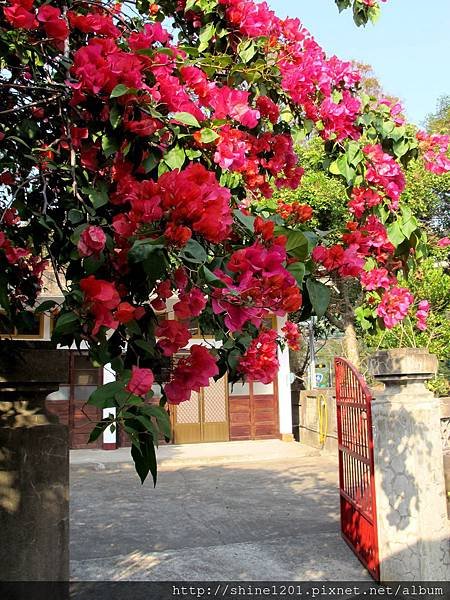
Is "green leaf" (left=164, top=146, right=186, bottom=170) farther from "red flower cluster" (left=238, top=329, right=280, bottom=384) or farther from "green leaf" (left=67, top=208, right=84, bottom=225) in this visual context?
"red flower cluster" (left=238, top=329, right=280, bottom=384)

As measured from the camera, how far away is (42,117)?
2180 millimetres

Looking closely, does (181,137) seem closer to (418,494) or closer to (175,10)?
(175,10)

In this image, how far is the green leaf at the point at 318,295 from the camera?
4.61 ft

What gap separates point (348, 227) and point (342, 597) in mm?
2753

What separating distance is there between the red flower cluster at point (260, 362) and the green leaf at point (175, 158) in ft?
2.10

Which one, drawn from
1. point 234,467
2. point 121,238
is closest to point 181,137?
point 121,238

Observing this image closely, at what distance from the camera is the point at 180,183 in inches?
46.8

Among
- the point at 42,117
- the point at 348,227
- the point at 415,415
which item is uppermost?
the point at 42,117

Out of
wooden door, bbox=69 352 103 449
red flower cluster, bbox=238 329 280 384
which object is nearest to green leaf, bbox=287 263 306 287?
red flower cluster, bbox=238 329 280 384

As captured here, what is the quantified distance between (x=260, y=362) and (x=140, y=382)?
0.61 m

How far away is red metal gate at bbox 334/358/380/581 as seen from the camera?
12.6 feet

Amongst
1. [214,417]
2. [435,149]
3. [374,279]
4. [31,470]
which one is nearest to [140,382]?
[31,470]

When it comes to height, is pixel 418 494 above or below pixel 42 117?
below

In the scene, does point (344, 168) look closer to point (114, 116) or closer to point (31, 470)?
point (114, 116)
